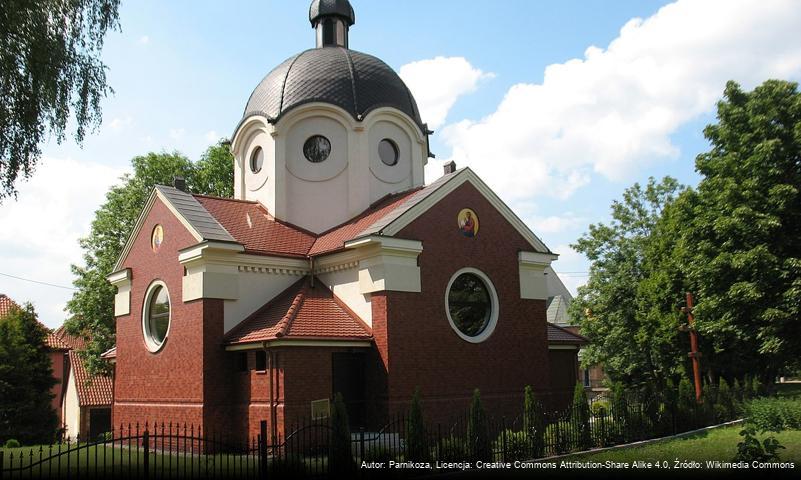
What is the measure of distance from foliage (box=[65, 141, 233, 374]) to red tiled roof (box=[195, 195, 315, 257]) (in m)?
10.1

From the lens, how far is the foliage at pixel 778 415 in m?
18.9

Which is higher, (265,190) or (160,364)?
(265,190)

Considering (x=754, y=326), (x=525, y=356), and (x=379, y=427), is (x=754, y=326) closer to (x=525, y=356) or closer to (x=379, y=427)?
(x=525, y=356)

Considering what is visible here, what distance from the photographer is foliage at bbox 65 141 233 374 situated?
3203 cm

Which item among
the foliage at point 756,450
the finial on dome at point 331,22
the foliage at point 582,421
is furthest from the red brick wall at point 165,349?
the foliage at point 756,450

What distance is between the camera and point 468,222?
21.2 meters

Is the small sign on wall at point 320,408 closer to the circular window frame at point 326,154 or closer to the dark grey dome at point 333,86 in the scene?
the circular window frame at point 326,154

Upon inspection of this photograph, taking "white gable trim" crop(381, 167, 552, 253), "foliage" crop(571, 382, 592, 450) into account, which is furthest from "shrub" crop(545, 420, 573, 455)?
"white gable trim" crop(381, 167, 552, 253)

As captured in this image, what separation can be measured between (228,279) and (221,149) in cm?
1959

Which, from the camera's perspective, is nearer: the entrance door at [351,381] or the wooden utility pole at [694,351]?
the entrance door at [351,381]

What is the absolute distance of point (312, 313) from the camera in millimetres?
19031

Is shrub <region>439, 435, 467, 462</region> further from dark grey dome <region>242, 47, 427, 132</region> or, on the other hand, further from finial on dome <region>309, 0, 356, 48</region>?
finial on dome <region>309, 0, 356, 48</region>

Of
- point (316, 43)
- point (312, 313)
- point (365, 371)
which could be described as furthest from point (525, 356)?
point (316, 43)

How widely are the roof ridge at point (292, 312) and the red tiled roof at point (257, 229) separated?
4.74ft
